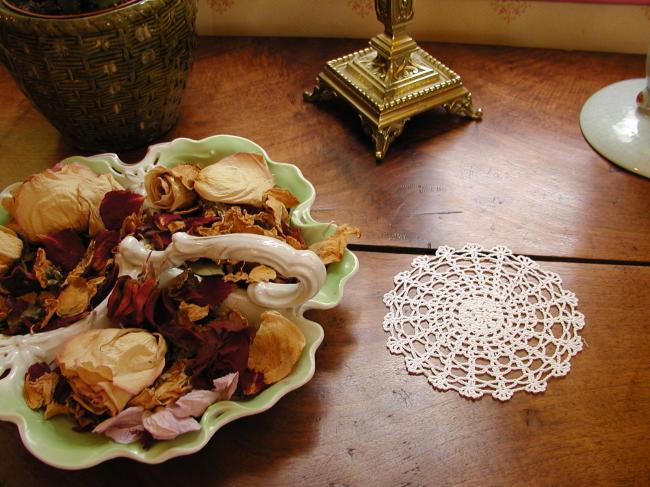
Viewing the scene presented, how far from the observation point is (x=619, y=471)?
0.51 metres

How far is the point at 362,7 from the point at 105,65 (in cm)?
45

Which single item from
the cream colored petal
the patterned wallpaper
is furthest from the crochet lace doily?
the patterned wallpaper

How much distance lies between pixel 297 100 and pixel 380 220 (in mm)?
258

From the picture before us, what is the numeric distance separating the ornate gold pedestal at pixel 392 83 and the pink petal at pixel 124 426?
0.44m

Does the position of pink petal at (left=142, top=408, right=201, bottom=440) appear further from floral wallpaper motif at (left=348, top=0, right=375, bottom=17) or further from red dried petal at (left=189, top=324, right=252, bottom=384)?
floral wallpaper motif at (left=348, top=0, right=375, bottom=17)

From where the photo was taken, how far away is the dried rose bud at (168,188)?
61 cm

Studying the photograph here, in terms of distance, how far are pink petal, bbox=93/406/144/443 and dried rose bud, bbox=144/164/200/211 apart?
21cm

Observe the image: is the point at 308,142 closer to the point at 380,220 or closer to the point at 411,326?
the point at 380,220

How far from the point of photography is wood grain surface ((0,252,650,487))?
Answer: 0.51 meters

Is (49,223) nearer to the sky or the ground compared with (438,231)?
nearer to the sky

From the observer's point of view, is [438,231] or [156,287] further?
[438,231]

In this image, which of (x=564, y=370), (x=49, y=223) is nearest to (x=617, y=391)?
(x=564, y=370)

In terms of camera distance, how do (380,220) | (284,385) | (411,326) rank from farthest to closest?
(380,220), (411,326), (284,385)

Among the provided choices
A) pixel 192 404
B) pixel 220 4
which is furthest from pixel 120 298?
pixel 220 4
